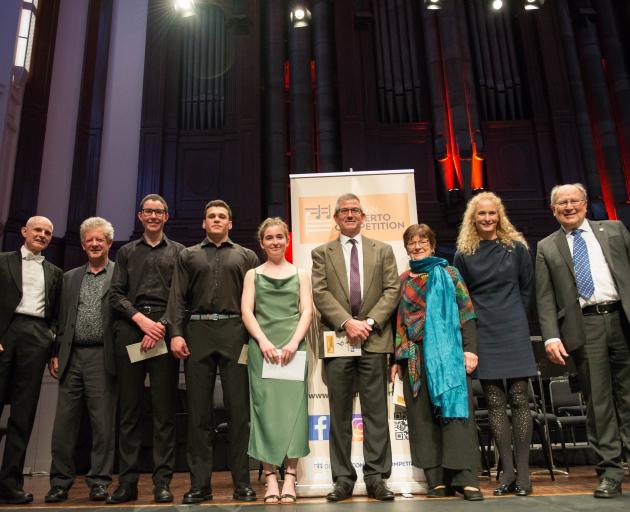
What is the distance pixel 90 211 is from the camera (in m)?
7.06

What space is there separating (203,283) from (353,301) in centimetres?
77

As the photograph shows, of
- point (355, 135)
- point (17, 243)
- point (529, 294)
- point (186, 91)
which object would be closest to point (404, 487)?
point (529, 294)

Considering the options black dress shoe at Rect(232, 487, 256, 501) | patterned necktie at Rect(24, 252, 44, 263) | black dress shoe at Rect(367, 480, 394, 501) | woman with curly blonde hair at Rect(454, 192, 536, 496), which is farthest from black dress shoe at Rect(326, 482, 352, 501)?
patterned necktie at Rect(24, 252, 44, 263)

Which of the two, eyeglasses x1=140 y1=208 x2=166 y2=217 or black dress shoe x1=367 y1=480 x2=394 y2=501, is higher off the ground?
eyeglasses x1=140 y1=208 x2=166 y2=217

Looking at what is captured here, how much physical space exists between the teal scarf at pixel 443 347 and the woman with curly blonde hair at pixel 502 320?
14 centimetres

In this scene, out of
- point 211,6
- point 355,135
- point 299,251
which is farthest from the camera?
point 211,6

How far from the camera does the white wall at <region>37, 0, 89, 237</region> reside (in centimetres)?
675

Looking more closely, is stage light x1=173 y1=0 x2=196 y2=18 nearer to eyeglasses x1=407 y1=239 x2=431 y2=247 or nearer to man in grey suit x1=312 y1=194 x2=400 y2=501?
man in grey suit x1=312 y1=194 x2=400 y2=501

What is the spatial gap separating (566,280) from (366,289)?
98cm

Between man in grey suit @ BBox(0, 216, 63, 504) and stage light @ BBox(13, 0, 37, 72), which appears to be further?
stage light @ BBox(13, 0, 37, 72)

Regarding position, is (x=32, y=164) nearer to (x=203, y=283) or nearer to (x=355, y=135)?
(x=355, y=135)

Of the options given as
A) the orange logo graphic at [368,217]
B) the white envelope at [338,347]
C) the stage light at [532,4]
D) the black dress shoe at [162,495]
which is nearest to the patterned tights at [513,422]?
the white envelope at [338,347]

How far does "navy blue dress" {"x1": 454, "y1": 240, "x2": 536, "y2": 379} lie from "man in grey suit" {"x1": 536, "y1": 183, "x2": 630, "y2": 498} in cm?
13

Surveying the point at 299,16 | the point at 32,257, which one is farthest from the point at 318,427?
the point at 299,16
